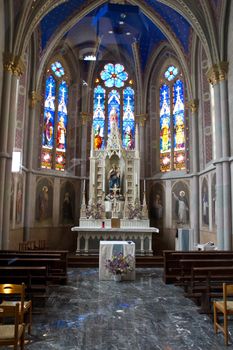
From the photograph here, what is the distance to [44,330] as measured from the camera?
6609 millimetres

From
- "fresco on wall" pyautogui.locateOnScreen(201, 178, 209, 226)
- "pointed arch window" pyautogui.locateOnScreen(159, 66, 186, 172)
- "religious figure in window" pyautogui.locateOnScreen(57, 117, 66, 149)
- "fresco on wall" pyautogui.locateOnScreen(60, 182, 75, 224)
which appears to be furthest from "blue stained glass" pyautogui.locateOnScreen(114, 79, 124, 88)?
"fresco on wall" pyautogui.locateOnScreen(201, 178, 209, 226)

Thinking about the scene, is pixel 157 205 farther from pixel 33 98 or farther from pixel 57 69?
pixel 57 69

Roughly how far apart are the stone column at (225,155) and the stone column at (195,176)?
482cm

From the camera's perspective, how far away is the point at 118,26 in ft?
75.4

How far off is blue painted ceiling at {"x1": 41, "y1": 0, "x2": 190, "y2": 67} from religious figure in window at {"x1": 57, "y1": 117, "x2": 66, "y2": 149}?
5314 mm

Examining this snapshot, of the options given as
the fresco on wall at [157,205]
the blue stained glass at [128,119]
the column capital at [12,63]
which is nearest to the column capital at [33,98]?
the column capital at [12,63]

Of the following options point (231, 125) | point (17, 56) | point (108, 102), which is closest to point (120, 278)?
point (231, 125)

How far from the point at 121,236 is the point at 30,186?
6.55m

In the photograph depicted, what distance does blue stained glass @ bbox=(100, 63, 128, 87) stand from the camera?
82.3ft

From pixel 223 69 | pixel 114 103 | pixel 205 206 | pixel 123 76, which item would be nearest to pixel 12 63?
pixel 223 69

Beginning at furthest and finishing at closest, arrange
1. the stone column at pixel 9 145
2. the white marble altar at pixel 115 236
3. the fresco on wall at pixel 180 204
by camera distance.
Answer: the fresco on wall at pixel 180 204, the white marble altar at pixel 115 236, the stone column at pixel 9 145

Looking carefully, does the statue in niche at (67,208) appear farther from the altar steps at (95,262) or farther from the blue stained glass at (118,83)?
the blue stained glass at (118,83)

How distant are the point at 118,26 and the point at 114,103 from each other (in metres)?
5.59

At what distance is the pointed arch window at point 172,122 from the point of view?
73.3 ft
